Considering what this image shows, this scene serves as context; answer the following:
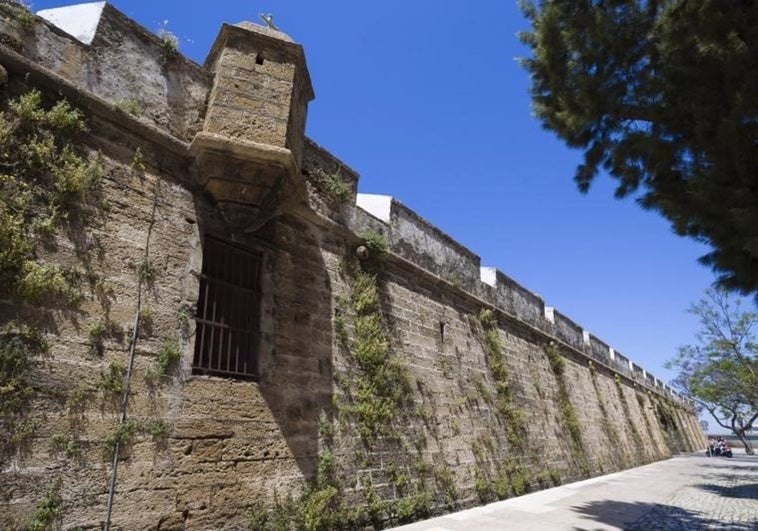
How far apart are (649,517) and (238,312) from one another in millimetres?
7024

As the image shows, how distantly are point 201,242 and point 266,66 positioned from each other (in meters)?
2.09

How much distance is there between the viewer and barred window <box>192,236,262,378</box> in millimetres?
4680

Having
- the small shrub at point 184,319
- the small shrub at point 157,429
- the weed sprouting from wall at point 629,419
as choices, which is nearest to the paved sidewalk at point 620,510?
the small shrub at point 157,429

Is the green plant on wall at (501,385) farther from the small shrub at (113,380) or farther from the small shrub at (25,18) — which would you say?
the small shrub at (25,18)

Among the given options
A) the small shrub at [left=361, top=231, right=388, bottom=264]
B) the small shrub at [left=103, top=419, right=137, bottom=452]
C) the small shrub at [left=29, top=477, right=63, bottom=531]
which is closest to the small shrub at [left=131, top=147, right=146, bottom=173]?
the small shrub at [left=103, top=419, right=137, bottom=452]

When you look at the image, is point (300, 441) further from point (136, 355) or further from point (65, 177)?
point (65, 177)

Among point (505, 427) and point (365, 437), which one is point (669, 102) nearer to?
point (365, 437)

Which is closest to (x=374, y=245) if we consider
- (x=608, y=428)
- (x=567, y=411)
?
(x=567, y=411)

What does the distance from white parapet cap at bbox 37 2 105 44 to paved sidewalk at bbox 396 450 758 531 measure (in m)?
6.43

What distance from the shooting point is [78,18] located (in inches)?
175

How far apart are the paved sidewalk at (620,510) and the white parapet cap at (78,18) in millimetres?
6427

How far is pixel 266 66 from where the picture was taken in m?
5.09

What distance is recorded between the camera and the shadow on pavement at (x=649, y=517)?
6.38 meters

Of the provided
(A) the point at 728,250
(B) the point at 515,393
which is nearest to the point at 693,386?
(B) the point at 515,393
